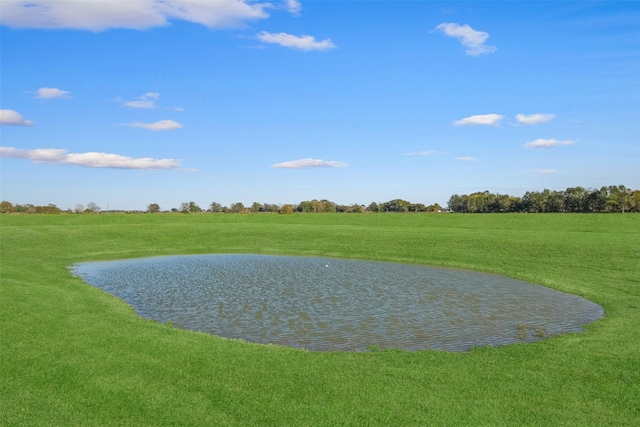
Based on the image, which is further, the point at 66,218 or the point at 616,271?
the point at 66,218

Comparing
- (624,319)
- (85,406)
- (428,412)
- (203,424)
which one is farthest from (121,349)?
(624,319)

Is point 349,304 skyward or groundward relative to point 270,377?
groundward

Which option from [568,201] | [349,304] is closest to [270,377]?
[349,304]

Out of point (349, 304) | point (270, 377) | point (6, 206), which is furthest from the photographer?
point (6, 206)

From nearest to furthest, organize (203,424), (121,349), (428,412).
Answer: (203,424) < (428,412) < (121,349)

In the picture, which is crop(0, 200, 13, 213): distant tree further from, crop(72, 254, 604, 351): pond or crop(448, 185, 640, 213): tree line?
crop(448, 185, 640, 213): tree line

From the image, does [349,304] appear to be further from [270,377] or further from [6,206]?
[6,206]

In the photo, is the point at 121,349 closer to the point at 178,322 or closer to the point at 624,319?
the point at 178,322

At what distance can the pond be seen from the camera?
47.3 ft

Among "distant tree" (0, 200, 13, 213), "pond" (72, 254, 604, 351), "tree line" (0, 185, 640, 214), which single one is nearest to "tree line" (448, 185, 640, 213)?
"tree line" (0, 185, 640, 214)

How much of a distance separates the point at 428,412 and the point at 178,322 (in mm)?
10526

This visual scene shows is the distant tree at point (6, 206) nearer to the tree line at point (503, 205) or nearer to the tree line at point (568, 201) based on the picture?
the tree line at point (503, 205)

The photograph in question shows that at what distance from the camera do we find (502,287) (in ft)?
77.3

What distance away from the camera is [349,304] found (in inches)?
751
